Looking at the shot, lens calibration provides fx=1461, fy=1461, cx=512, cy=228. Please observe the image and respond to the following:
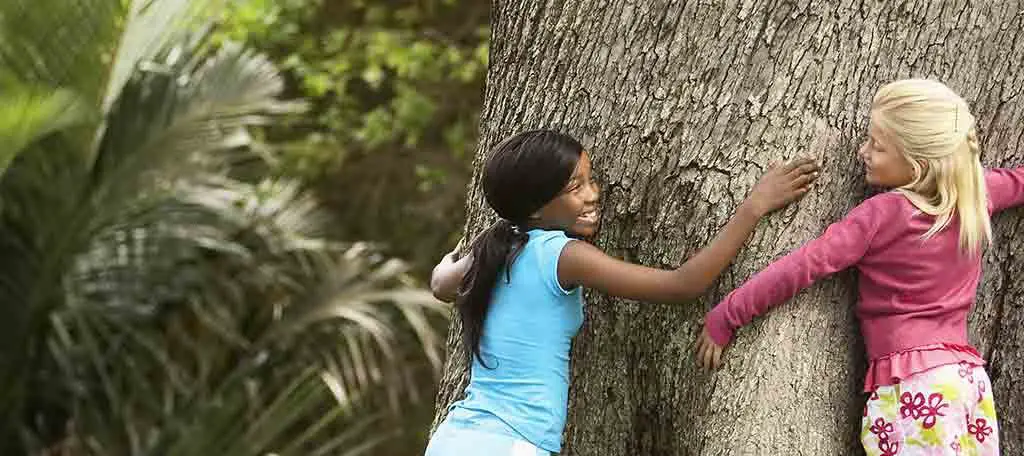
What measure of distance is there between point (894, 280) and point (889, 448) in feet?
1.18

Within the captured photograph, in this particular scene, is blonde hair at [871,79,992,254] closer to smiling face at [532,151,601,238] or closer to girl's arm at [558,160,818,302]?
girl's arm at [558,160,818,302]

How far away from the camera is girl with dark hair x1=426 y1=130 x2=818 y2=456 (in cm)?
310

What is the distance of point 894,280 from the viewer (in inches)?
122

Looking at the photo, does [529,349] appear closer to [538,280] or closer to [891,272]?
[538,280]

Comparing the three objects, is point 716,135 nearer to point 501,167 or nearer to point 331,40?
point 501,167

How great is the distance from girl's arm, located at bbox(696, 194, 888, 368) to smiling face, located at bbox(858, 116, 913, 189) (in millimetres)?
35

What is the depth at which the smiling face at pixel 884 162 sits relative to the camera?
3041 mm

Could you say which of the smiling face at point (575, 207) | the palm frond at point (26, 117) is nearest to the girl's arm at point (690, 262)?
the smiling face at point (575, 207)

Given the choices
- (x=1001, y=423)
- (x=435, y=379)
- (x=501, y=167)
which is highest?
(x=501, y=167)

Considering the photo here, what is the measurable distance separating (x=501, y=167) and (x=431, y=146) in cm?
633

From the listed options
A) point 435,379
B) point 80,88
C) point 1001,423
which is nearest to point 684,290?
Result: point 1001,423

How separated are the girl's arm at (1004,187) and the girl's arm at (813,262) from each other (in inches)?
11.8

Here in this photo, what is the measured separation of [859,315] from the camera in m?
3.21

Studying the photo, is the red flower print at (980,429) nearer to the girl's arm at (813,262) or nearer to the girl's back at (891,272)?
the girl's back at (891,272)
